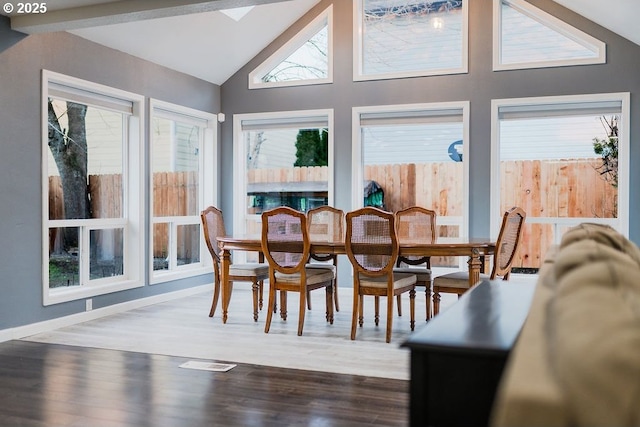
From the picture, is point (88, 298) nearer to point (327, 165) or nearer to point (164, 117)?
point (164, 117)

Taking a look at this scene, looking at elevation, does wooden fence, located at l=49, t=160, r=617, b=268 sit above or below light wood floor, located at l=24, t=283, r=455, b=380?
above

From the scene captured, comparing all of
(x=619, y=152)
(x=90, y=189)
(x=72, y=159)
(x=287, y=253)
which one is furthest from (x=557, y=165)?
(x=72, y=159)

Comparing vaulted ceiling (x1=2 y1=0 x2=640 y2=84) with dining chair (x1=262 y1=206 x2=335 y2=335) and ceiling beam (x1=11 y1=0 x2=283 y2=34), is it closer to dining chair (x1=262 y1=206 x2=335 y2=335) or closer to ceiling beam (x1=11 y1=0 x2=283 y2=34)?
ceiling beam (x1=11 y1=0 x2=283 y2=34)

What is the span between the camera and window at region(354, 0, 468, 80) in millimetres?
6332

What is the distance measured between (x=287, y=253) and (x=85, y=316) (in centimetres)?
193

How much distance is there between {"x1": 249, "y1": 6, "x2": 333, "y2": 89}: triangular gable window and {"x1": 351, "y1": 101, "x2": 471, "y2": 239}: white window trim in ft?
1.98

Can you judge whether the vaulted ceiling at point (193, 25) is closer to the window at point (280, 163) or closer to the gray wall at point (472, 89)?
the gray wall at point (472, 89)

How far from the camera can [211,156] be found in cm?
704

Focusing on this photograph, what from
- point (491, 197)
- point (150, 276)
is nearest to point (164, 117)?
point (150, 276)

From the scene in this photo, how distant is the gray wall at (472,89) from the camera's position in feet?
18.9

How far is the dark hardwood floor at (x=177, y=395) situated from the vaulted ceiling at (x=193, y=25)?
231 cm

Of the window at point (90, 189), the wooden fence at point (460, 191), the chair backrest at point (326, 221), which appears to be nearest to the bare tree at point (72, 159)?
the window at point (90, 189)

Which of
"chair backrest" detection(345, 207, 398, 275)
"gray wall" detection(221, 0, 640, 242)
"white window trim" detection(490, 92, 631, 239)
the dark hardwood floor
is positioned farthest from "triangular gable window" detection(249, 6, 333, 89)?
the dark hardwood floor

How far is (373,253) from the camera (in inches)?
166
